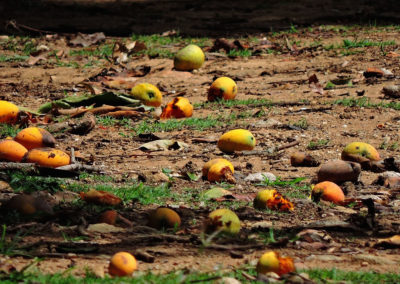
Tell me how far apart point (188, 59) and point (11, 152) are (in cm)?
457

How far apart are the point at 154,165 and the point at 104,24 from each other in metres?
7.03

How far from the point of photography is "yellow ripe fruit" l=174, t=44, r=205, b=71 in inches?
370

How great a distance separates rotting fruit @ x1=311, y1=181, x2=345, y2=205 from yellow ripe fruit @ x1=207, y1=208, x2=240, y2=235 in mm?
1013

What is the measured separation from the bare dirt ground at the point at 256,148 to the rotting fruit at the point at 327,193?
57 mm

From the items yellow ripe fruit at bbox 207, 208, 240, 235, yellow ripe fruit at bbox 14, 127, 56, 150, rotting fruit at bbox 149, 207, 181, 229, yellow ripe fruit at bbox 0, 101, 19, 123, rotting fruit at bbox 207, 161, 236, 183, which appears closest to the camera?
yellow ripe fruit at bbox 207, 208, 240, 235

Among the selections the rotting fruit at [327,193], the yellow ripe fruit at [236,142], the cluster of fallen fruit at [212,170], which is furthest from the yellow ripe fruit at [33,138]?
the rotting fruit at [327,193]

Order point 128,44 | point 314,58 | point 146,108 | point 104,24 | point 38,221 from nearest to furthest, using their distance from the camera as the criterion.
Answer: point 38,221 → point 146,108 → point 314,58 → point 128,44 → point 104,24

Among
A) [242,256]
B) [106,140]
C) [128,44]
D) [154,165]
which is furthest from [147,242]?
[128,44]

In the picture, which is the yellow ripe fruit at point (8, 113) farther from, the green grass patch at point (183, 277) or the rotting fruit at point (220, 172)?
the green grass patch at point (183, 277)

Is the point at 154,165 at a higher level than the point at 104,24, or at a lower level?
lower

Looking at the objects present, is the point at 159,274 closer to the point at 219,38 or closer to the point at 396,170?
the point at 396,170

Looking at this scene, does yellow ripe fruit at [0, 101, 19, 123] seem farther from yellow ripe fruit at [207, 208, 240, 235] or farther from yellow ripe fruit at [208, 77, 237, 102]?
yellow ripe fruit at [207, 208, 240, 235]

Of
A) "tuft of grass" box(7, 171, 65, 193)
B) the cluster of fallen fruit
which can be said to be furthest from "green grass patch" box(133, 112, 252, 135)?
"tuft of grass" box(7, 171, 65, 193)

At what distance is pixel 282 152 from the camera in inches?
243
